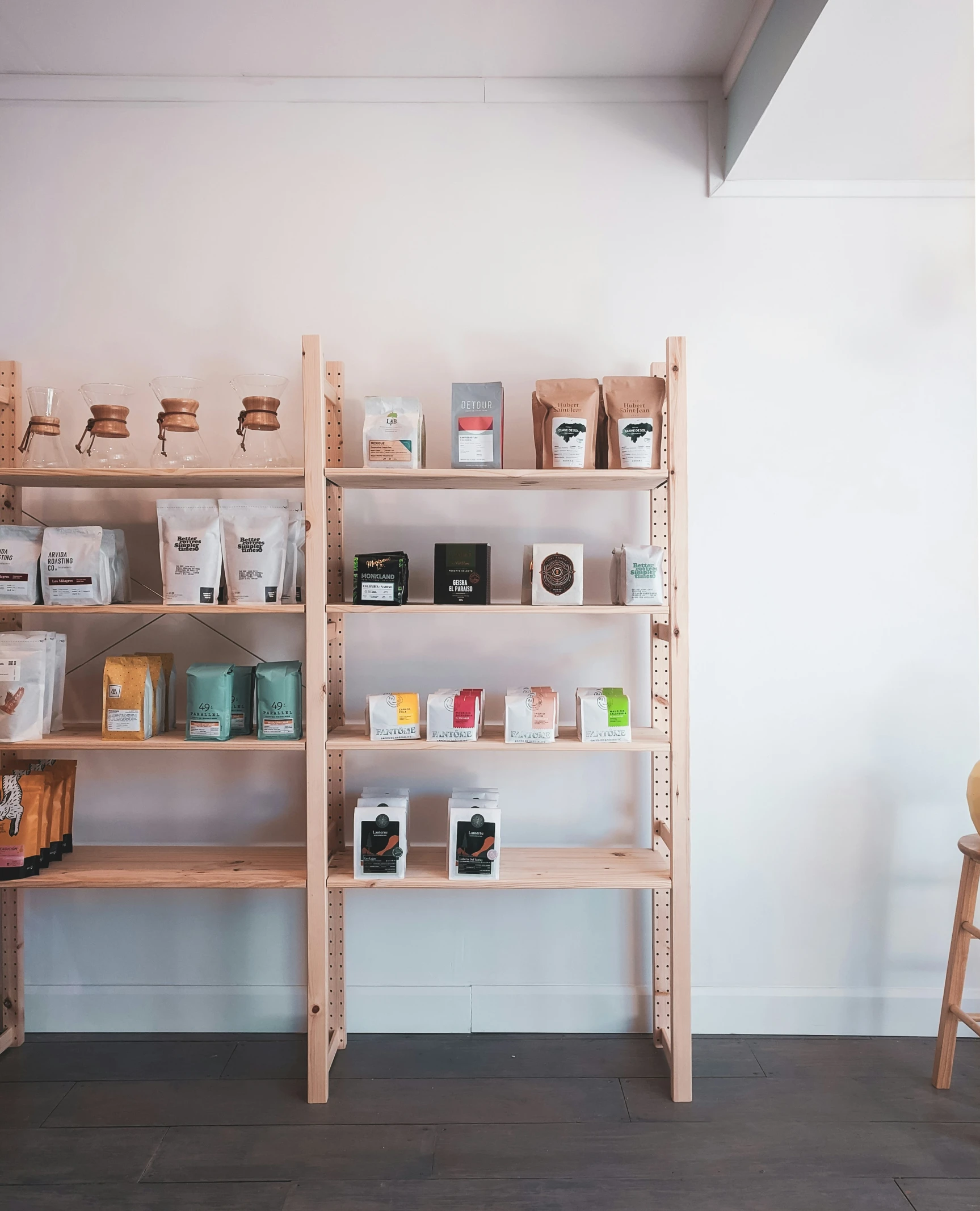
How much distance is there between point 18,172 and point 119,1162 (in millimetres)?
2766

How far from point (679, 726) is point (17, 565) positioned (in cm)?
183

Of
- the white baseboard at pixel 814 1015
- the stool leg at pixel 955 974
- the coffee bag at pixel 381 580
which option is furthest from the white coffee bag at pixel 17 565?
the stool leg at pixel 955 974

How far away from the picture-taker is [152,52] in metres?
2.31

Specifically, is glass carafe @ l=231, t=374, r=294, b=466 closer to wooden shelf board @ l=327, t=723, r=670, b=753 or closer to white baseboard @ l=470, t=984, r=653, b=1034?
wooden shelf board @ l=327, t=723, r=670, b=753

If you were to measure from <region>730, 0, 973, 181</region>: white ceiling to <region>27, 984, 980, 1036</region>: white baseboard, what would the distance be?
2.49m

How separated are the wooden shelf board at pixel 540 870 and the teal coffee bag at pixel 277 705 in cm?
41

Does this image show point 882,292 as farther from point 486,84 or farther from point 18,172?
point 18,172

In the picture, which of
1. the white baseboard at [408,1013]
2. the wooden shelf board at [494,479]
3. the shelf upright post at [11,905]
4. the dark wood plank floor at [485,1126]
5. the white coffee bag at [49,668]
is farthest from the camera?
the white baseboard at [408,1013]

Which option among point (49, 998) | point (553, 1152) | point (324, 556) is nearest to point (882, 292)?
point (324, 556)

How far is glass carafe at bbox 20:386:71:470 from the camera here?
219cm

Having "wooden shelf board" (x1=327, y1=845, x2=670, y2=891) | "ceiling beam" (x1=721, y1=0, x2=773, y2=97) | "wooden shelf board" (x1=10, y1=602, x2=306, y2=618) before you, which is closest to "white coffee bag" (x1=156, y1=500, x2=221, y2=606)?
"wooden shelf board" (x1=10, y1=602, x2=306, y2=618)

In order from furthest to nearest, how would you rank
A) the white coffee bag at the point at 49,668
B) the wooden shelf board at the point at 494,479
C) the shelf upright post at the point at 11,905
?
1. the shelf upright post at the point at 11,905
2. the white coffee bag at the point at 49,668
3. the wooden shelf board at the point at 494,479

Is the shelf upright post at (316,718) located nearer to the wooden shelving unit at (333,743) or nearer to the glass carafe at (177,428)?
the wooden shelving unit at (333,743)

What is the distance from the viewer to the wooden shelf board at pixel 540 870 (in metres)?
2.11
